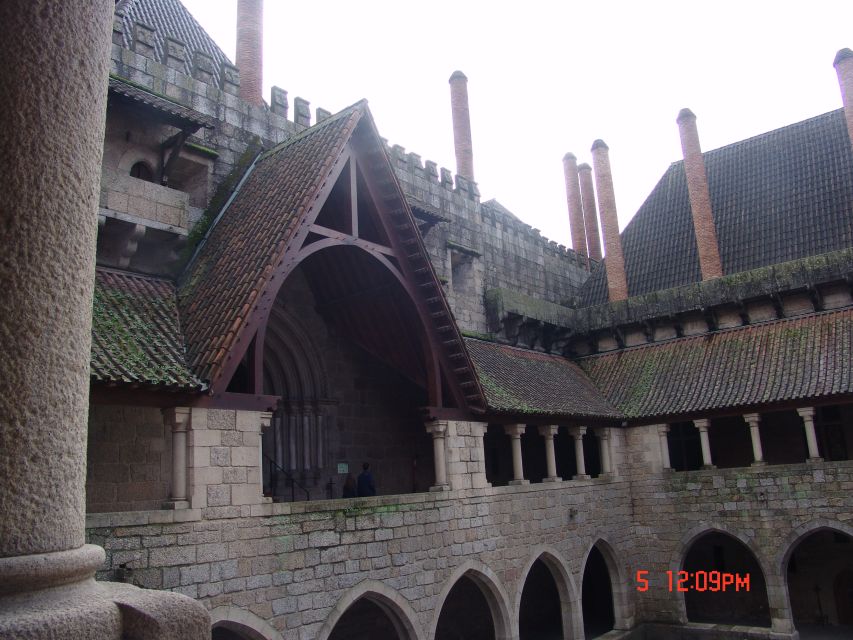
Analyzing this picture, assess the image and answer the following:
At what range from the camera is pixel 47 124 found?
6.46 feet

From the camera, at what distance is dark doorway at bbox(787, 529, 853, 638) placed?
1869 centimetres

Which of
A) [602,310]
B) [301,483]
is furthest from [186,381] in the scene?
[602,310]

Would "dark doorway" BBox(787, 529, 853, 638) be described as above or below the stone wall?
below

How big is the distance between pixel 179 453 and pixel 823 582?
686 inches

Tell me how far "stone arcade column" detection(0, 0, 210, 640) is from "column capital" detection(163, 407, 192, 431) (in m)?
6.48

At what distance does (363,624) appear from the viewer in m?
13.6

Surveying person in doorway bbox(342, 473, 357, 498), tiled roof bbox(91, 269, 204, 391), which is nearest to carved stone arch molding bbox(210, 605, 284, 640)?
tiled roof bbox(91, 269, 204, 391)

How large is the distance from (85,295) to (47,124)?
46cm

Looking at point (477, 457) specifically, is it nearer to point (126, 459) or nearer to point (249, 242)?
point (249, 242)

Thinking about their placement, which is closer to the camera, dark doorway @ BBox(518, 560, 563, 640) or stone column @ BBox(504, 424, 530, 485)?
stone column @ BBox(504, 424, 530, 485)

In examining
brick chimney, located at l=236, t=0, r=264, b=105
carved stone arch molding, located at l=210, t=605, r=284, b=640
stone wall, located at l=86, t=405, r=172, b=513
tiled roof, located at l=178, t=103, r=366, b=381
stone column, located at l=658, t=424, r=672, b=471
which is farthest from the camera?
stone column, located at l=658, t=424, r=672, b=471

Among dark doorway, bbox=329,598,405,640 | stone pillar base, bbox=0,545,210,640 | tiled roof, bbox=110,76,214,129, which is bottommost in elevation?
dark doorway, bbox=329,598,405,640

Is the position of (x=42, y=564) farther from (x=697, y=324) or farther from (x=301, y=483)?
(x=697, y=324)
